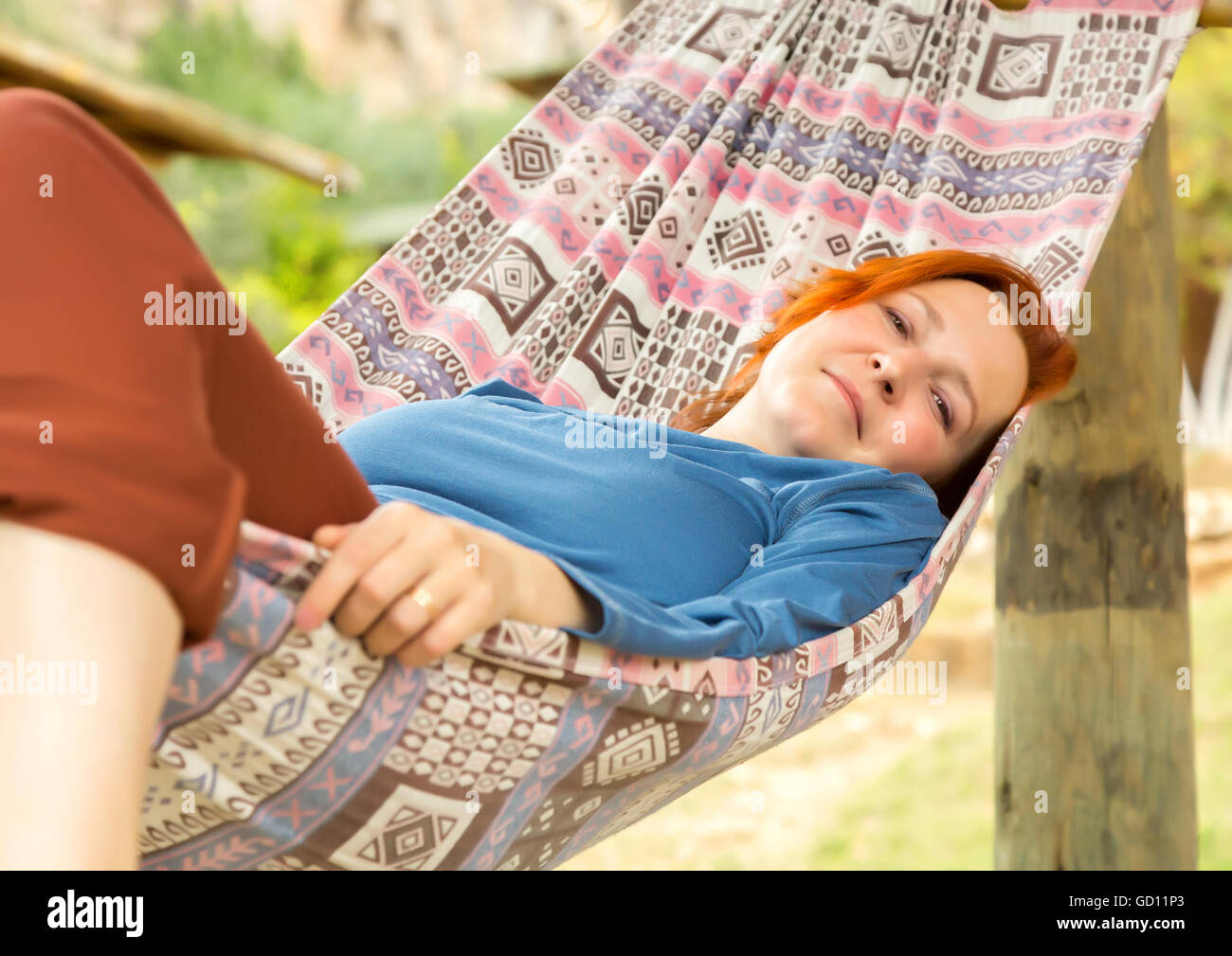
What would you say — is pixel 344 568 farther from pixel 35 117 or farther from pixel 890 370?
pixel 890 370

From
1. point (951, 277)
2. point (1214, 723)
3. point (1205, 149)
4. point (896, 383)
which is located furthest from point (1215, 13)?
point (1205, 149)

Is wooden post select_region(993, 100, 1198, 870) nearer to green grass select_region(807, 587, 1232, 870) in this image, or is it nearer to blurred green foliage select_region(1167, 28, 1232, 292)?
green grass select_region(807, 587, 1232, 870)

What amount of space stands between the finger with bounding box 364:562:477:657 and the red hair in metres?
0.86

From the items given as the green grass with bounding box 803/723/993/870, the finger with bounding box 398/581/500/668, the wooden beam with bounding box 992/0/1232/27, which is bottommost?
the green grass with bounding box 803/723/993/870

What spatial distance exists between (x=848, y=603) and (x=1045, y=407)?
2.69 ft

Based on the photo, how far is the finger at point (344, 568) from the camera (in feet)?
2.29

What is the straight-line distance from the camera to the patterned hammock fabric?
3.34 feet

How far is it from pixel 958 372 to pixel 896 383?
8 centimetres

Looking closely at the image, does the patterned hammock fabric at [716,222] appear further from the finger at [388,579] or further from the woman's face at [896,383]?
the finger at [388,579]

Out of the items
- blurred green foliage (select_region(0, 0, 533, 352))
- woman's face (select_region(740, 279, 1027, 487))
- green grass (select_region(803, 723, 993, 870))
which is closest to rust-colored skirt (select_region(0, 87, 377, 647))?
woman's face (select_region(740, 279, 1027, 487))

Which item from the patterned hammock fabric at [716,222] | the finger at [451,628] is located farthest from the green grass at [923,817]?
the finger at [451,628]

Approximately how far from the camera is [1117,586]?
1.75 m
